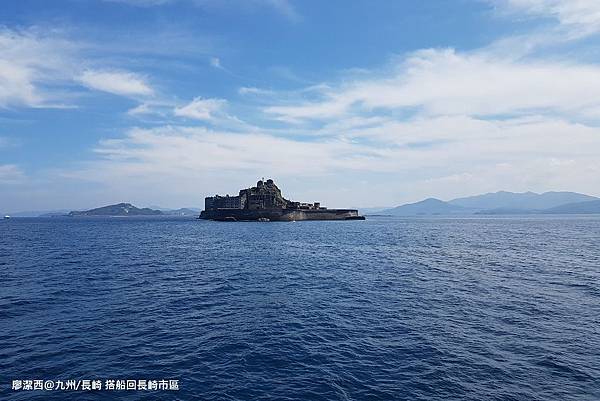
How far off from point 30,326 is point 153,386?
51.3 ft

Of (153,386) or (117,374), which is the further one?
(117,374)

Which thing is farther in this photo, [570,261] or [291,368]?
[570,261]

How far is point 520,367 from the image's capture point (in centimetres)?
1983

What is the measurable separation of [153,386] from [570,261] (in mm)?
65155

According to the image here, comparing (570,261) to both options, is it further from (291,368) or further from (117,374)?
(117,374)

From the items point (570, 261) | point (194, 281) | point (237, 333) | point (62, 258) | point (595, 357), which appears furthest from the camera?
point (62, 258)

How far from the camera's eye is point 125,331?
84.2 feet

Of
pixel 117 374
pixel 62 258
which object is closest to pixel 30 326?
pixel 117 374

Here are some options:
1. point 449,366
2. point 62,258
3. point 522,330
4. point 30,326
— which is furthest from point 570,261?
point 62,258

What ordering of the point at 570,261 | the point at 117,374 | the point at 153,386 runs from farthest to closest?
the point at 570,261 → the point at 117,374 → the point at 153,386

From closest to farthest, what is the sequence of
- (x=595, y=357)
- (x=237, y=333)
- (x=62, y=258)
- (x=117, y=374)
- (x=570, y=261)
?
1. (x=117, y=374)
2. (x=595, y=357)
3. (x=237, y=333)
4. (x=570, y=261)
5. (x=62, y=258)

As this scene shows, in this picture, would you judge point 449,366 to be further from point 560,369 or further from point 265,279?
point 265,279

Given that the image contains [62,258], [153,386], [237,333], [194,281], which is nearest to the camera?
[153,386]

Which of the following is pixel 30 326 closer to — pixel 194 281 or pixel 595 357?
pixel 194 281
